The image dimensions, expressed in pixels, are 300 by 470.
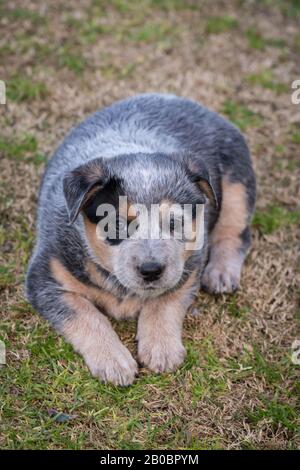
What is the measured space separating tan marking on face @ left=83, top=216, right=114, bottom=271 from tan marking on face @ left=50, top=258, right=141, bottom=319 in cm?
20

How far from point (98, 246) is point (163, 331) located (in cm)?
85

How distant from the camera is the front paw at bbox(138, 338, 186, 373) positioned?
4953 mm

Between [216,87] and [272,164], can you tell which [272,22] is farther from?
[272,164]

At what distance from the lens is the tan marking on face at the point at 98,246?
4.77m

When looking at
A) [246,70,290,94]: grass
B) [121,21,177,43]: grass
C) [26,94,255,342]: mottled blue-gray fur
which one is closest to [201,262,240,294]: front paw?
[26,94,255,342]: mottled blue-gray fur

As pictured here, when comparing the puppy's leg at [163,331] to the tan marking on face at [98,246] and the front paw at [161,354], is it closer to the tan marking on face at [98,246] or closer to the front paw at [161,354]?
the front paw at [161,354]

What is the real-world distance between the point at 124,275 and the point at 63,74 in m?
4.59

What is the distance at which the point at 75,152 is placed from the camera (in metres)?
5.77

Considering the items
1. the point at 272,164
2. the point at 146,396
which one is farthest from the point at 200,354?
the point at 272,164

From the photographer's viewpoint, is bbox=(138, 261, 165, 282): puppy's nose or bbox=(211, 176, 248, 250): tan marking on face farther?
bbox=(211, 176, 248, 250): tan marking on face

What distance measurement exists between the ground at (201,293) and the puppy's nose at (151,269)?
33.5 inches

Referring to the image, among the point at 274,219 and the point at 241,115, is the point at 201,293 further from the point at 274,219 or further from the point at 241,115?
the point at 241,115

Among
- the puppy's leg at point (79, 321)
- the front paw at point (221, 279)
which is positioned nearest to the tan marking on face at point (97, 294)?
the puppy's leg at point (79, 321)

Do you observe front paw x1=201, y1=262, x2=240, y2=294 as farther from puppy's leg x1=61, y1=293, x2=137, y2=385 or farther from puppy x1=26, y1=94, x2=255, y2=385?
puppy's leg x1=61, y1=293, x2=137, y2=385
